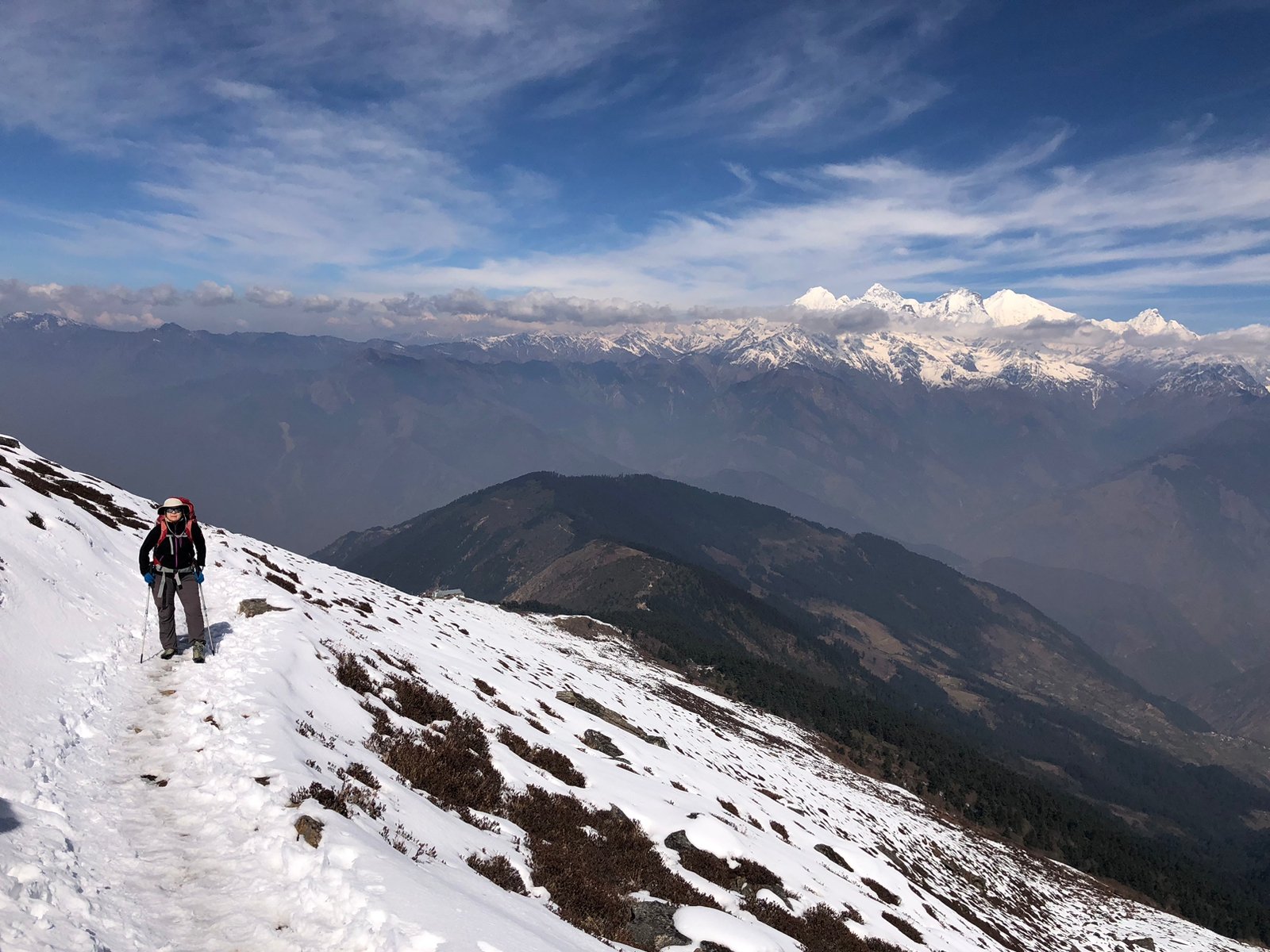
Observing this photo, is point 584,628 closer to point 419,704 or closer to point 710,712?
point 710,712

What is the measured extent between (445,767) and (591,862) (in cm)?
372

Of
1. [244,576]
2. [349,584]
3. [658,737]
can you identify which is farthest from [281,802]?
[349,584]

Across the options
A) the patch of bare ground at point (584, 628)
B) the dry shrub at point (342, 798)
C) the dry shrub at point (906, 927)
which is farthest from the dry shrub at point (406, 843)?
the patch of bare ground at point (584, 628)

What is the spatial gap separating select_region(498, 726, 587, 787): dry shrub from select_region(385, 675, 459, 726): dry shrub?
1818 mm

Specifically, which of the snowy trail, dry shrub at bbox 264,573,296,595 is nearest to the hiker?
the snowy trail

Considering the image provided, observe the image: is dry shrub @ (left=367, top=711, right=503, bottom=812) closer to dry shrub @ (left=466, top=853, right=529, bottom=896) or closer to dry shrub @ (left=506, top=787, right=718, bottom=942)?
dry shrub @ (left=506, top=787, right=718, bottom=942)

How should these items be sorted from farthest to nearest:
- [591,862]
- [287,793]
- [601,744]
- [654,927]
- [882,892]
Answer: [601,744] → [882,892] → [591,862] → [654,927] → [287,793]

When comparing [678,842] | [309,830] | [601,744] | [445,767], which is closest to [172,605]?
[445,767]

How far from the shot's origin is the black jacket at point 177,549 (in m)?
15.4

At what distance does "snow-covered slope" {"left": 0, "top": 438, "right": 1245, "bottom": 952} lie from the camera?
7.12 metres

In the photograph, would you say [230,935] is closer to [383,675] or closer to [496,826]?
[496,826]

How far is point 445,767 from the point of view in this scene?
44.4 ft

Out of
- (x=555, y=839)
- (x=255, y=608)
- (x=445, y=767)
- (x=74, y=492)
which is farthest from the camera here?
(x=74, y=492)

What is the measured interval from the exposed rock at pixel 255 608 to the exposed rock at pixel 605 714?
18.7 m
